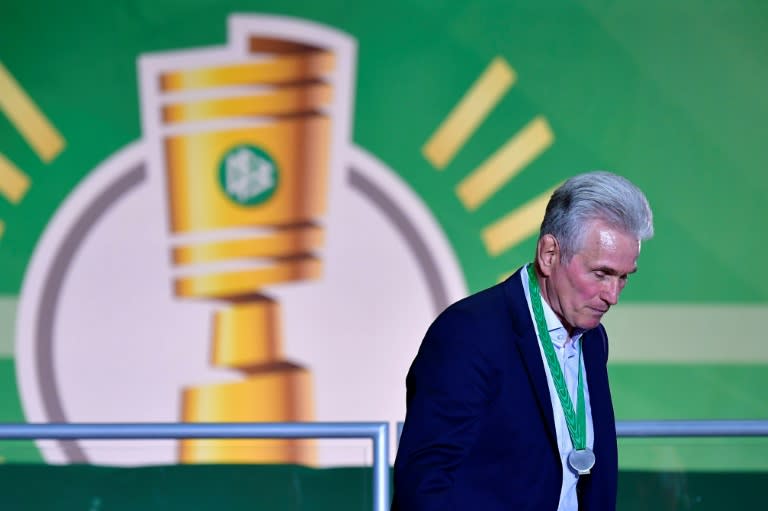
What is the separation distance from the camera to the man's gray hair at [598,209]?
172 cm

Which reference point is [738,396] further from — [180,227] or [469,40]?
[180,227]

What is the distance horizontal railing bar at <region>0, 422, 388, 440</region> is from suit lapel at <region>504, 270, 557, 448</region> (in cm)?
117

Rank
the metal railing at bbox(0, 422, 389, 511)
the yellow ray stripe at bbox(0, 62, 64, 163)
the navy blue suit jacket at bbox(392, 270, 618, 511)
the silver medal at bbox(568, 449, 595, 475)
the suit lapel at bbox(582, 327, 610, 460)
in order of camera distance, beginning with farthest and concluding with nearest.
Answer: the yellow ray stripe at bbox(0, 62, 64, 163), the metal railing at bbox(0, 422, 389, 511), the suit lapel at bbox(582, 327, 610, 460), the silver medal at bbox(568, 449, 595, 475), the navy blue suit jacket at bbox(392, 270, 618, 511)

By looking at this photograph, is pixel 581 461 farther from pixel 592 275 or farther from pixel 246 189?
pixel 246 189

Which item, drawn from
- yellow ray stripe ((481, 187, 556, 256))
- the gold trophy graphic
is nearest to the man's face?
yellow ray stripe ((481, 187, 556, 256))

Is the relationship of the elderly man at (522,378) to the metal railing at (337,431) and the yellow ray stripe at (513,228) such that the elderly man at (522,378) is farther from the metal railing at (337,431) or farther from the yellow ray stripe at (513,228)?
the yellow ray stripe at (513,228)

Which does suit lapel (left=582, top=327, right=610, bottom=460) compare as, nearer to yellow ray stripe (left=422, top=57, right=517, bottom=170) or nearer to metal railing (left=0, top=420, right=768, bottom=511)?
metal railing (left=0, top=420, right=768, bottom=511)

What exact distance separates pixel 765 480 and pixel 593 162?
1.66m

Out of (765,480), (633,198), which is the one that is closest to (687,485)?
(765,480)

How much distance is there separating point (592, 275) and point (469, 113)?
267 centimetres

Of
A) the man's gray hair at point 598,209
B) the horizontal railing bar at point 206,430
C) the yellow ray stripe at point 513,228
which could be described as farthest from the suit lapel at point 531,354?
the yellow ray stripe at point 513,228

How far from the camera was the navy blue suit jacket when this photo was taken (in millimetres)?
1676

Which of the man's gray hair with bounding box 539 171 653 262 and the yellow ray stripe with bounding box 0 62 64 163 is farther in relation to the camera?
the yellow ray stripe with bounding box 0 62 64 163

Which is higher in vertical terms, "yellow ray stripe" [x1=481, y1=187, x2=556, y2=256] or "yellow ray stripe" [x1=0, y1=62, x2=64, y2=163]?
"yellow ray stripe" [x1=0, y1=62, x2=64, y2=163]
